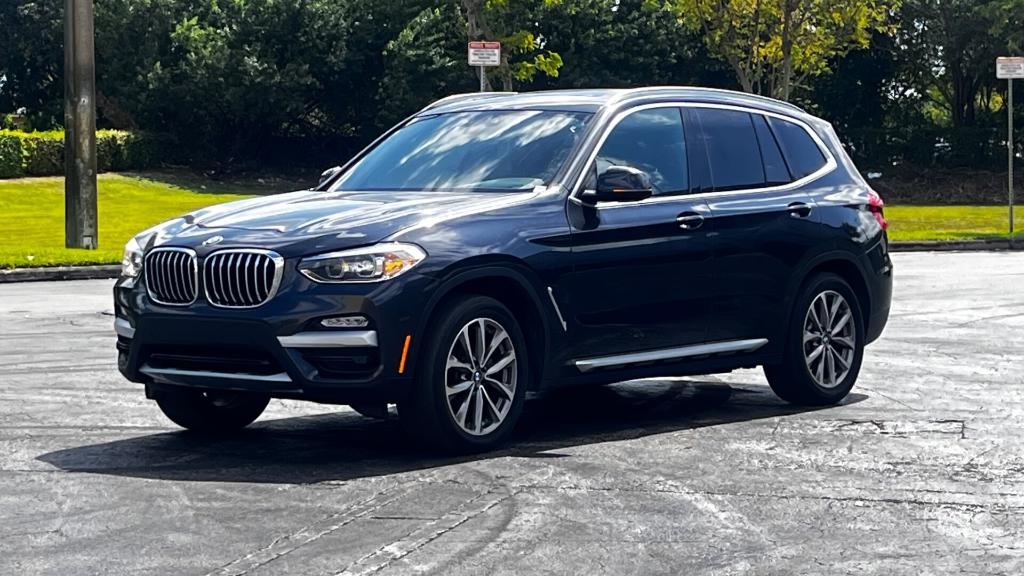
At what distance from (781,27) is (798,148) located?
34.0 metres

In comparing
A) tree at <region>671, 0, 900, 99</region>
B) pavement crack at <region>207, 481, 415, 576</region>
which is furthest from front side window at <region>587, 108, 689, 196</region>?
tree at <region>671, 0, 900, 99</region>

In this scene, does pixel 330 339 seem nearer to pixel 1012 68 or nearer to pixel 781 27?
pixel 1012 68

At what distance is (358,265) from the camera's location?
813 cm

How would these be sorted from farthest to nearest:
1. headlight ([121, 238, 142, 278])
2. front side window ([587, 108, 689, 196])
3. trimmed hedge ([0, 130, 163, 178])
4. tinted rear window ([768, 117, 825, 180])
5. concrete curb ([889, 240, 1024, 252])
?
trimmed hedge ([0, 130, 163, 178]) → concrete curb ([889, 240, 1024, 252]) → tinted rear window ([768, 117, 825, 180]) → front side window ([587, 108, 689, 196]) → headlight ([121, 238, 142, 278])

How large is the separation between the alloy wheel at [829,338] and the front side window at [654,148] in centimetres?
126

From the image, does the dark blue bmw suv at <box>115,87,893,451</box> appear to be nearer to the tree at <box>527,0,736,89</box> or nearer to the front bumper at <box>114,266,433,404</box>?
the front bumper at <box>114,266,433,404</box>

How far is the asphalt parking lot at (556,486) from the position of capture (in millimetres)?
6414

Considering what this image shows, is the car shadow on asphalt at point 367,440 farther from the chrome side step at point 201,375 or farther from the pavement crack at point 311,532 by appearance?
the pavement crack at point 311,532

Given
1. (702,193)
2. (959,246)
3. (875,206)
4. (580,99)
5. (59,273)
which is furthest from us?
(959,246)

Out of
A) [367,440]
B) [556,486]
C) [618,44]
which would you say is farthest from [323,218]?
[618,44]

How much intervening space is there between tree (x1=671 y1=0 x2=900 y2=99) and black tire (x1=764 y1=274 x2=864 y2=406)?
32.9 meters

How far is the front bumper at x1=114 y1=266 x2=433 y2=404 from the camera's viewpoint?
317 inches

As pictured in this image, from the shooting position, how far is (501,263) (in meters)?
8.57

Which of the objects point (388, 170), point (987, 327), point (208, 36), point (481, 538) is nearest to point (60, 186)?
point (208, 36)
